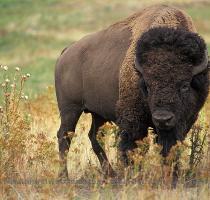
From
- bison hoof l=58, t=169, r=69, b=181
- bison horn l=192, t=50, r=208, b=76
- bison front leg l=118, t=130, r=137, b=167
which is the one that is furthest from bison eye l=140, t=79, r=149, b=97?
bison hoof l=58, t=169, r=69, b=181

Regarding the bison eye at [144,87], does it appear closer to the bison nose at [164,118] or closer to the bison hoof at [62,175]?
the bison nose at [164,118]

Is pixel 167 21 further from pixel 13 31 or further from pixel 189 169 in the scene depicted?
pixel 13 31

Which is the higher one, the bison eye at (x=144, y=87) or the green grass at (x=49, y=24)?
the green grass at (x=49, y=24)

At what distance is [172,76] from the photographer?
8.42 metres

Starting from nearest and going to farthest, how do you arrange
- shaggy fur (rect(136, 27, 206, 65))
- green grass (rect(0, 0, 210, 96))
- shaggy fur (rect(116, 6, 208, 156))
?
shaggy fur (rect(116, 6, 208, 156)) < shaggy fur (rect(136, 27, 206, 65)) < green grass (rect(0, 0, 210, 96))

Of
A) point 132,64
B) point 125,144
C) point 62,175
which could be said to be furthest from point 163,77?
point 62,175

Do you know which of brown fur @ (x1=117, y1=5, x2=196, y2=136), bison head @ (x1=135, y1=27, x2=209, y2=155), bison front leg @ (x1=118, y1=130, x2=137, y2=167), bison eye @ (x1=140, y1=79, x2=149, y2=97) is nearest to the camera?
bison head @ (x1=135, y1=27, x2=209, y2=155)

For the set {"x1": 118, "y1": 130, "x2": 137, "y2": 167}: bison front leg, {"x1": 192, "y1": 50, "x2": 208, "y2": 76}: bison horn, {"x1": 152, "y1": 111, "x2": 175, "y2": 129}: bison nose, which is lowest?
{"x1": 118, "y1": 130, "x2": 137, "y2": 167}: bison front leg

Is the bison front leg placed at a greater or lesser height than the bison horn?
lesser

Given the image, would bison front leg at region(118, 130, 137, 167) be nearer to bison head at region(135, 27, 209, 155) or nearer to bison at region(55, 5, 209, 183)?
bison at region(55, 5, 209, 183)

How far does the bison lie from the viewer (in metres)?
8.48

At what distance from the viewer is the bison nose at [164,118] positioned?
8109 millimetres

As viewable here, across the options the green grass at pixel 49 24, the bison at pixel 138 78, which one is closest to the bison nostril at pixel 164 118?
the bison at pixel 138 78

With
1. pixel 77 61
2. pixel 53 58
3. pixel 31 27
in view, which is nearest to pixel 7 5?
pixel 31 27
